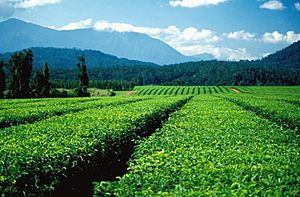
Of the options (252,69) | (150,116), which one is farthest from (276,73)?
(150,116)

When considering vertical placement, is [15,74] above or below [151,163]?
above

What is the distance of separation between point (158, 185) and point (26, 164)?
3526 mm

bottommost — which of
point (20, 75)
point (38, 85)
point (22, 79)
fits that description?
point (38, 85)

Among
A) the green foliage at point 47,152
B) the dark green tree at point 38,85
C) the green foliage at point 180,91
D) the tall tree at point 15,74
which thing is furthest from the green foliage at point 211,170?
the green foliage at point 180,91

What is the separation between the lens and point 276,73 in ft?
607

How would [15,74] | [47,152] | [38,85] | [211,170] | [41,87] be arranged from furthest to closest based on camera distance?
[38,85] < [41,87] < [15,74] < [47,152] < [211,170]

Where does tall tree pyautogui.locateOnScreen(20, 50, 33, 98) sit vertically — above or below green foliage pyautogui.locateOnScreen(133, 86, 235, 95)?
above

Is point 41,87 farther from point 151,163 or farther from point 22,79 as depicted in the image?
point 151,163

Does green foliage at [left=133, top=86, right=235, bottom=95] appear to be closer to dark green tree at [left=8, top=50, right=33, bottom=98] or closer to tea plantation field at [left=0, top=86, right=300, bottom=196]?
dark green tree at [left=8, top=50, right=33, bottom=98]

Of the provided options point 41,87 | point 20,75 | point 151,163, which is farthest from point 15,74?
point 151,163

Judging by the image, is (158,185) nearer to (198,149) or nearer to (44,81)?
(198,149)

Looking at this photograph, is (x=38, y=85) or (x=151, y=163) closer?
(x=151, y=163)

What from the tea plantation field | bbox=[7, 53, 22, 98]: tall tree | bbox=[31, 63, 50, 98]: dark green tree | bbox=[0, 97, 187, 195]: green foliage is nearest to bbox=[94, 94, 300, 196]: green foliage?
the tea plantation field

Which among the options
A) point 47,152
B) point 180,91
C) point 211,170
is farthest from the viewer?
point 180,91
